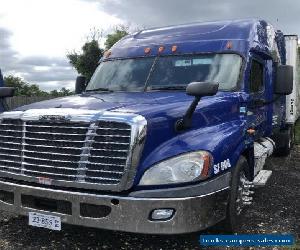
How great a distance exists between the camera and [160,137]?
457 cm

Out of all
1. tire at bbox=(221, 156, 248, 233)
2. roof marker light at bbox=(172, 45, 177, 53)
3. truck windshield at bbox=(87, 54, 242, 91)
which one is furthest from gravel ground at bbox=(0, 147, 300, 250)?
roof marker light at bbox=(172, 45, 177, 53)

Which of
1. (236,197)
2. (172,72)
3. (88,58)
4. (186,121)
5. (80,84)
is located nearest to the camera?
(186,121)

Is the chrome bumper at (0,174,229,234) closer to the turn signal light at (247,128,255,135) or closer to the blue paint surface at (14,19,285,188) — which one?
the blue paint surface at (14,19,285,188)

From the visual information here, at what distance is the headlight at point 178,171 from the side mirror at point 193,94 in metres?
0.46

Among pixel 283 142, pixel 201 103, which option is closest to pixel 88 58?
pixel 283 142

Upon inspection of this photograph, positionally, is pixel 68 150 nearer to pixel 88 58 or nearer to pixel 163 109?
pixel 163 109

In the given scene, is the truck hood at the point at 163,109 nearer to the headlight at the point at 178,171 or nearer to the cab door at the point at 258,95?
the headlight at the point at 178,171

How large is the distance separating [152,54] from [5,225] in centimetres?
295

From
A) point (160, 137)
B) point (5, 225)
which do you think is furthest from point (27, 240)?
point (160, 137)

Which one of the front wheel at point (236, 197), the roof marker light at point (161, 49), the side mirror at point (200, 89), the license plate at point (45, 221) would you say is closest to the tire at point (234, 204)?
the front wheel at point (236, 197)

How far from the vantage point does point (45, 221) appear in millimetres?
4684

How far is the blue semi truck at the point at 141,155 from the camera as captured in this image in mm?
4324

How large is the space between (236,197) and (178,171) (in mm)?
1068

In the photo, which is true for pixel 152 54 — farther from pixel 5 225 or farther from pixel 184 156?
pixel 5 225
